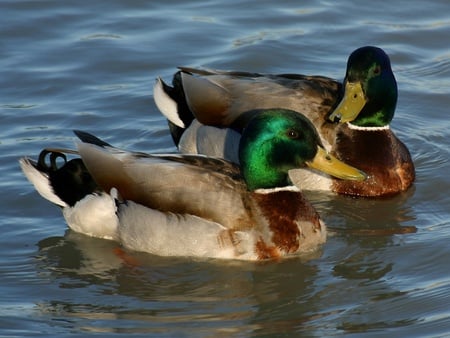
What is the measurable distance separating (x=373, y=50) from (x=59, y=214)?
2911 mm

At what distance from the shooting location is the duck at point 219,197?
901 centimetres

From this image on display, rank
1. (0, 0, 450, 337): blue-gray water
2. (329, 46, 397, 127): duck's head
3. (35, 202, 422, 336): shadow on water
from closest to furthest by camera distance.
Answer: (35, 202, 422, 336): shadow on water
(0, 0, 450, 337): blue-gray water
(329, 46, 397, 127): duck's head

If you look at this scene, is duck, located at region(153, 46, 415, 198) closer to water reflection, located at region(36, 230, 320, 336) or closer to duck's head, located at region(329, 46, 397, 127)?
duck's head, located at region(329, 46, 397, 127)

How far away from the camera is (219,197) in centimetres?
902

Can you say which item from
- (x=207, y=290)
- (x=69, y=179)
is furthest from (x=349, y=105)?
(x=207, y=290)

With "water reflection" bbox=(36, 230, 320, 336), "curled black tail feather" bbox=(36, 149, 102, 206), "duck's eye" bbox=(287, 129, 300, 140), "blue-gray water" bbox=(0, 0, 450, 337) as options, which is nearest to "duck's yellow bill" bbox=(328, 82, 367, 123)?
"blue-gray water" bbox=(0, 0, 450, 337)

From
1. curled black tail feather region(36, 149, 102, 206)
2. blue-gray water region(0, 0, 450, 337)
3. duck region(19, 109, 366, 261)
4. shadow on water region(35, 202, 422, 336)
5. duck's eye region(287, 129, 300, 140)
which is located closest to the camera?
shadow on water region(35, 202, 422, 336)

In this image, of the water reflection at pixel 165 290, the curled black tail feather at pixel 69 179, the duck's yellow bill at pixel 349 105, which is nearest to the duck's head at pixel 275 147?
the water reflection at pixel 165 290

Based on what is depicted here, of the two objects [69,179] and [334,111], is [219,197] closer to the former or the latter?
[69,179]

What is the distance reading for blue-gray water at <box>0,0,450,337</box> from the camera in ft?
27.1

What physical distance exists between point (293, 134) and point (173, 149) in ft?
8.72

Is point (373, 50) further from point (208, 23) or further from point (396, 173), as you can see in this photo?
point (208, 23)

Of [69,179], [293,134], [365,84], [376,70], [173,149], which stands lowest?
[173,149]

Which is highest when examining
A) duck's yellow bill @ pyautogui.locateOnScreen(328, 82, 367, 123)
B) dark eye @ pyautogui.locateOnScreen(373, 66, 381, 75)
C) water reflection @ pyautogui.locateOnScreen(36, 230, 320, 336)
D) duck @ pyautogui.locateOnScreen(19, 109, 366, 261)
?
dark eye @ pyautogui.locateOnScreen(373, 66, 381, 75)
